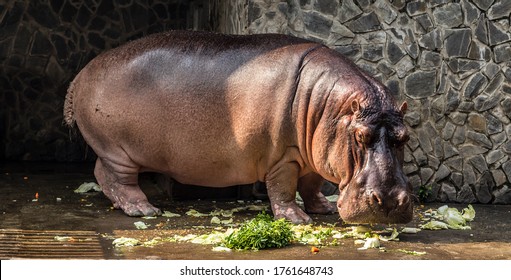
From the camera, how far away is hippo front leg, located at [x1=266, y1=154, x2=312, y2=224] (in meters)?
8.83

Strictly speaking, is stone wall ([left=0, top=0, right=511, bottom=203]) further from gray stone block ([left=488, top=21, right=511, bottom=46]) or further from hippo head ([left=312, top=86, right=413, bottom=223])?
hippo head ([left=312, top=86, right=413, bottom=223])

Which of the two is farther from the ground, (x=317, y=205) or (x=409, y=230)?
(x=409, y=230)

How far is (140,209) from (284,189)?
142 cm

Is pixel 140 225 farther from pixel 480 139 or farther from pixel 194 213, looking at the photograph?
pixel 480 139

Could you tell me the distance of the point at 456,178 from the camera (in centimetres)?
1040

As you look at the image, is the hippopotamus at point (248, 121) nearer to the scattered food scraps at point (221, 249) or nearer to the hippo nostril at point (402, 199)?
the hippo nostril at point (402, 199)

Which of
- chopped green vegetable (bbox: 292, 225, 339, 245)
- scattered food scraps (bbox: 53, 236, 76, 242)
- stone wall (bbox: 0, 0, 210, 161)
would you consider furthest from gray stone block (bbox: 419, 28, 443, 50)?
scattered food scraps (bbox: 53, 236, 76, 242)

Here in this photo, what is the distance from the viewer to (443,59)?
10273mm

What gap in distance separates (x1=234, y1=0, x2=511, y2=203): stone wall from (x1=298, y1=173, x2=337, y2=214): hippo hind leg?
1.46 metres

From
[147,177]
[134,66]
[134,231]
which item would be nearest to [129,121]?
[134,66]

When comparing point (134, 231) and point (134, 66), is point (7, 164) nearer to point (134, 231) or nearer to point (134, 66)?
point (134, 66)

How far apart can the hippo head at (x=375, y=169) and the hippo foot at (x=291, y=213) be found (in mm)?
740

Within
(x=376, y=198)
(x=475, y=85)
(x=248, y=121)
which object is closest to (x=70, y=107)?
(x=248, y=121)

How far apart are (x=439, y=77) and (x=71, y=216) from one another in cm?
411
